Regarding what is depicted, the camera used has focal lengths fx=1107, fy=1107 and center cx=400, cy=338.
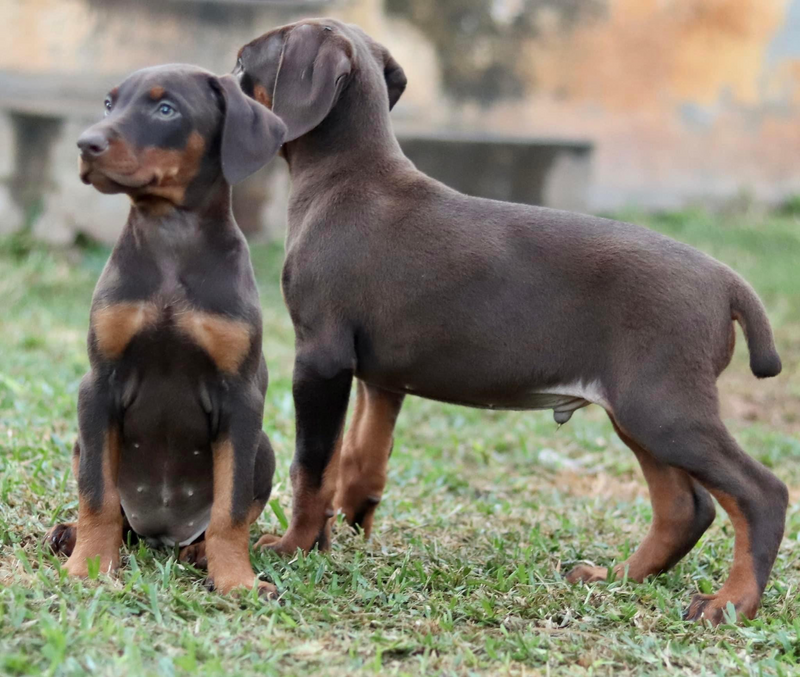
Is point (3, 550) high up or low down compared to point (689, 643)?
down

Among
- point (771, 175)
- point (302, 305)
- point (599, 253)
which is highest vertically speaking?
point (599, 253)

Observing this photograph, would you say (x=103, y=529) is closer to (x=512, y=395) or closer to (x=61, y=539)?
(x=61, y=539)

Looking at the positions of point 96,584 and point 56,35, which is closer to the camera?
point 96,584

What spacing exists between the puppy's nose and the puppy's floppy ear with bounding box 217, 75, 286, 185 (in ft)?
1.35

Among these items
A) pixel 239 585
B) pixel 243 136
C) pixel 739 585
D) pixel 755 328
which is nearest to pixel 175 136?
pixel 243 136

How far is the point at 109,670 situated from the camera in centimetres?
283

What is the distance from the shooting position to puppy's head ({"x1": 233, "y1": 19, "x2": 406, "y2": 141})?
4.14 meters

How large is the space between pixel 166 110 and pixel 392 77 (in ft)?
4.49

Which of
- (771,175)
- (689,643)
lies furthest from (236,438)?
(771,175)

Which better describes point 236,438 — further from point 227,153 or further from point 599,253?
point 599,253

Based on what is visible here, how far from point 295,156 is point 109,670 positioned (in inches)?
89.6

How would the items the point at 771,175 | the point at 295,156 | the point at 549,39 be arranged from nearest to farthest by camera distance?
1. the point at 295,156
2. the point at 549,39
3. the point at 771,175

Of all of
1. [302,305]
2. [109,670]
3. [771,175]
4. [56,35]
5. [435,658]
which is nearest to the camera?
[109,670]

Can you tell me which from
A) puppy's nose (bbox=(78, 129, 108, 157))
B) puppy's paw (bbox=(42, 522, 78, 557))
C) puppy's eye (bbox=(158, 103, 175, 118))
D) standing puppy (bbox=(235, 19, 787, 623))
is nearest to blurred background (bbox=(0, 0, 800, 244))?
standing puppy (bbox=(235, 19, 787, 623))
